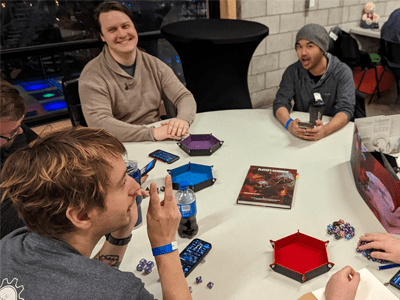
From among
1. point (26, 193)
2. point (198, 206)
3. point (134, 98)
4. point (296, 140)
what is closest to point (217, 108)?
point (134, 98)

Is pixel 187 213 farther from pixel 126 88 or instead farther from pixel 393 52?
pixel 393 52

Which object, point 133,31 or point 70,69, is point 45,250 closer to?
point 133,31

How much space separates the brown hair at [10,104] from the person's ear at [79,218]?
896 millimetres

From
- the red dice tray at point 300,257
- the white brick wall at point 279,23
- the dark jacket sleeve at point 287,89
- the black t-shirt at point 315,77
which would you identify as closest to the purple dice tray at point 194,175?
the red dice tray at point 300,257

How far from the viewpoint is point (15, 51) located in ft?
10.8

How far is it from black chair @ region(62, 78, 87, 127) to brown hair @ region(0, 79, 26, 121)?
0.50 metres

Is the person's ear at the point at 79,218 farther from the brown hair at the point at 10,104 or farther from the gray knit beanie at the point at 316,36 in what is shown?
the gray knit beanie at the point at 316,36

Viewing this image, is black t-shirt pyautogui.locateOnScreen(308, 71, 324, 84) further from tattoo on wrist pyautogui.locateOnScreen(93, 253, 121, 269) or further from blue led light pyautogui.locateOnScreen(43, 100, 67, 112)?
blue led light pyautogui.locateOnScreen(43, 100, 67, 112)

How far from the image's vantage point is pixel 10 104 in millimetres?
1458

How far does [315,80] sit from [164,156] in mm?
1140

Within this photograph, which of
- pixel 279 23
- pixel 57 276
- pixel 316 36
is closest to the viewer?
pixel 57 276

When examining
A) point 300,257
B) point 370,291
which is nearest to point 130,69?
point 300,257

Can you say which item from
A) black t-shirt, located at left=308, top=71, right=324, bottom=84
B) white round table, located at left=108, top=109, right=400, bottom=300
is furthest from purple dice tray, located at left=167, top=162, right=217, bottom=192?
black t-shirt, located at left=308, top=71, right=324, bottom=84

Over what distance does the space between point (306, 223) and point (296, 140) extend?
64 centimetres
